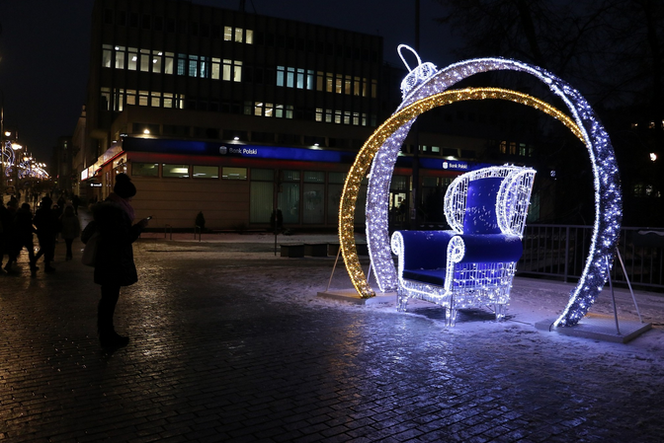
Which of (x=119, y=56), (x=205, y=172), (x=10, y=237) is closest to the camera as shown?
(x=10, y=237)

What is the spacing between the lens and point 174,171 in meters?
33.2

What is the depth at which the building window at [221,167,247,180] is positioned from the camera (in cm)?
3459

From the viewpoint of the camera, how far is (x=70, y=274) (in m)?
12.7

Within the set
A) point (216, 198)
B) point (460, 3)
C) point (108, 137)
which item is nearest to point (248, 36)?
point (108, 137)

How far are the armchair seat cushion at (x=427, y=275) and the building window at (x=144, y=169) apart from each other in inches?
1038

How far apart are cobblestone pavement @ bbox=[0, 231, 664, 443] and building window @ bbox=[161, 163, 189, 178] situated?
24493 mm

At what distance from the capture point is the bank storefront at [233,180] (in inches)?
1268

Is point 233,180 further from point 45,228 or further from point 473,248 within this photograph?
point 473,248

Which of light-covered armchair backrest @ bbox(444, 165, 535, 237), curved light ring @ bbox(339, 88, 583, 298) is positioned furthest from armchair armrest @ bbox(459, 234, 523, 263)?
curved light ring @ bbox(339, 88, 583, 298)

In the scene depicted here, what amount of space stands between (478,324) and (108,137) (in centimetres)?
4320

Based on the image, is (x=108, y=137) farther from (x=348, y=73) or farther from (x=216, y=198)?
(x=348, y=73)

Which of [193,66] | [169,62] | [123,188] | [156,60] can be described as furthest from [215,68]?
[123,188]

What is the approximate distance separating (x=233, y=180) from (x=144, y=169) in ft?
16.6

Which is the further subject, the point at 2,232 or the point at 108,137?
the point at 108,137
